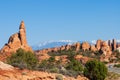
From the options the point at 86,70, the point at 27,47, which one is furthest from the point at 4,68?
the point at 27,47

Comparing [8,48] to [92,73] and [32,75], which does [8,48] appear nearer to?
[92,73]

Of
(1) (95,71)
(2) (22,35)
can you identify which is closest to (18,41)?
(2) (22,35)

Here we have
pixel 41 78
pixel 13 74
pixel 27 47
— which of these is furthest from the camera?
pixel 27 47

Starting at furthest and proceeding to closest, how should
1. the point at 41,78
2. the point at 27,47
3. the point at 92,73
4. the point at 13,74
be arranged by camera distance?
1. the point at 27,47
2. the point at 92,73
3. the point at 41,78
4. the point at 13,74

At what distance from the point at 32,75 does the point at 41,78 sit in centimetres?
95

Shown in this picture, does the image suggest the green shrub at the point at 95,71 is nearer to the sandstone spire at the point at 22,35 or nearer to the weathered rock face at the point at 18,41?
the weathered rock face at the point at 18,41

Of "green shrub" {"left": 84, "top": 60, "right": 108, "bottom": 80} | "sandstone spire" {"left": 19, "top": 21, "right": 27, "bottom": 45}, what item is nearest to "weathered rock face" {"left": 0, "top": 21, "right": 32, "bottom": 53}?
"sandstone spire" {"left": 19, "top": 21, "right": 27, "bottom": 45}

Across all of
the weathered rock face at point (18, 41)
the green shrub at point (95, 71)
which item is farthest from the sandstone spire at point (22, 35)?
the green shrub at point (95, 71)

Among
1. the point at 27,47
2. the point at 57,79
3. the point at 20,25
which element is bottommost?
the point at 57,79

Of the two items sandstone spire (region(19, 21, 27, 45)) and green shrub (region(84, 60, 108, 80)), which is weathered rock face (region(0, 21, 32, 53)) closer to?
sandstone spire (region(19, 21, 27, 45))

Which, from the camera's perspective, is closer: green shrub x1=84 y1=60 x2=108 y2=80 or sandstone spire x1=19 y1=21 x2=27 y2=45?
green shrub x1=84 y1=60 x2=108 y2=80

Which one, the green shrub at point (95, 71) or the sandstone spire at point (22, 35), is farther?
the sandstone spire at point (22, 35)

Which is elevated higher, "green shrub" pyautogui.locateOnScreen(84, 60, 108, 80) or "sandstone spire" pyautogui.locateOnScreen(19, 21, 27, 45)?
"sandstone spire" pyautogui.locateOnScreen(19, 21, 27, 45)

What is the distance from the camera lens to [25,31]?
387ft
